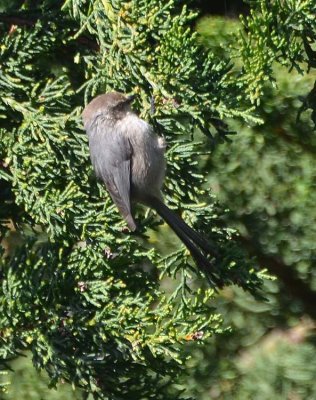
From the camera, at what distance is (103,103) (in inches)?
93.3

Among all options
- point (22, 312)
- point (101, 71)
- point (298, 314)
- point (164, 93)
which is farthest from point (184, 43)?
point (298, 314)

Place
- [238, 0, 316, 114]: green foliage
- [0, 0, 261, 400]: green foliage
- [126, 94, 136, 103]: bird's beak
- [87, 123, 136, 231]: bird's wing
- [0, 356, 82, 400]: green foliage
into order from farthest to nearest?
[0, 356, 82, 400]: green foliage < [87, 123, 136, 231]: bird's wing < [126, 94, 136, 103]: bird's beak < [0, 0, 261, 400]: green foliage < [238, 0, 316, 114]: green foliage

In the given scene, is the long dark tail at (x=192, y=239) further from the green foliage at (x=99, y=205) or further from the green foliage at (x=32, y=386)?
the green foliage at (x=32, y=386)

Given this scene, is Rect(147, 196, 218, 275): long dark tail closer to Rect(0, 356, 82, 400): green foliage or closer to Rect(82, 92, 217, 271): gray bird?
Rect(82, 92, 217, 271): gray bird

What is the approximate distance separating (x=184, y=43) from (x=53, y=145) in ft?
1.40

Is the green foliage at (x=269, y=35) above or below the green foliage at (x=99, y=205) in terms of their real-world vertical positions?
above

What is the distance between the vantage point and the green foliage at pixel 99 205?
202cm

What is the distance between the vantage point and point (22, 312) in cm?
211

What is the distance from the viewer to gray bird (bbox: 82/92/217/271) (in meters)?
2.23

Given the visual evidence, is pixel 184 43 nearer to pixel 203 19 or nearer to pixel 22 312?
pixel 22 312

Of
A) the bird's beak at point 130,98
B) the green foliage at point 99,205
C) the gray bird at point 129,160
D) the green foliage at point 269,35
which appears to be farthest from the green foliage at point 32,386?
the green foliage at point 269,35

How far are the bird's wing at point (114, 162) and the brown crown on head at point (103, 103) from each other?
0.05m

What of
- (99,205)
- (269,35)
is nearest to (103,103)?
(99,205)

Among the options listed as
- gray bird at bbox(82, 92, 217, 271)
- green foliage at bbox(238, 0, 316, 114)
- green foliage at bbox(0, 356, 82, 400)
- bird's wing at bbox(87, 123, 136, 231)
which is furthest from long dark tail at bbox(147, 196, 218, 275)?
green foliage at bbox(0, 356, 82, 400)
